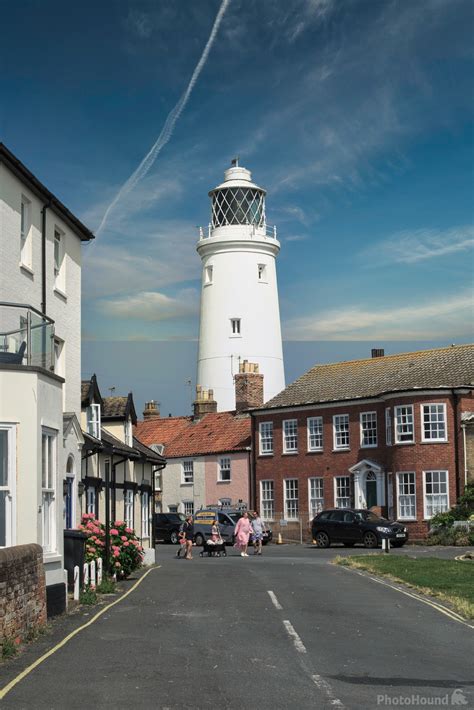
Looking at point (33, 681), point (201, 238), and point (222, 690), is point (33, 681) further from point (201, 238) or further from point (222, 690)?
point (201, 238)

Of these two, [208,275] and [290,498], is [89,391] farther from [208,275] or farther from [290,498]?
[208,275]

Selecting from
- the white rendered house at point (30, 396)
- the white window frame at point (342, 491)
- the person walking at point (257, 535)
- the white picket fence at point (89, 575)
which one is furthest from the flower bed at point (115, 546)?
the white window frame at point (342, 491)

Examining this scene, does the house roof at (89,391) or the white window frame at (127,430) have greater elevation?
the house roof at (89,391)

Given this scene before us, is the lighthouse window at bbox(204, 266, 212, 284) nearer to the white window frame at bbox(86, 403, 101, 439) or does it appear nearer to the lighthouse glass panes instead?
the lighthouse glass panes

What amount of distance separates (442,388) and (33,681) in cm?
3865

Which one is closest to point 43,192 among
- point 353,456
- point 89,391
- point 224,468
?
point 89,391

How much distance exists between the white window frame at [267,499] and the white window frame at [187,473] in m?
6.83

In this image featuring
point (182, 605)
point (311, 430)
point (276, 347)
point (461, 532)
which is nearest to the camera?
point (182, 605)

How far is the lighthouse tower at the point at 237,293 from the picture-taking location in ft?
214

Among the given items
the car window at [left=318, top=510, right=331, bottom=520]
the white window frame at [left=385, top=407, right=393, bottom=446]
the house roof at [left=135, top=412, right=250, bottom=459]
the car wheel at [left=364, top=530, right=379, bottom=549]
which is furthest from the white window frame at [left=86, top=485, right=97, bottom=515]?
the house roof at [left=135, top=412, right=250, bottom=459]

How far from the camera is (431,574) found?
26188mm

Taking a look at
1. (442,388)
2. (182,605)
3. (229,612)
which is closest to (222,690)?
(229,612)

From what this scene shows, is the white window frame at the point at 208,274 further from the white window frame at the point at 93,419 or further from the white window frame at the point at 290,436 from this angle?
the white window frame at the point at 93,419

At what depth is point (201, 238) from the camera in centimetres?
6719
